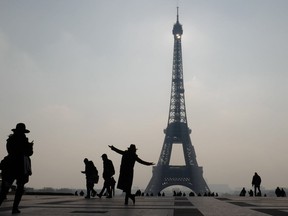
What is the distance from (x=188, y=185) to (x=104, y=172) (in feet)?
233

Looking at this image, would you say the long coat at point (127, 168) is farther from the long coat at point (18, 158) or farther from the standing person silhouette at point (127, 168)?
the long coat at point (18, 158)

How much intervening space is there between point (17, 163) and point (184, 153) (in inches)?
3382

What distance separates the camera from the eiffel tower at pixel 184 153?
88000 millimetres

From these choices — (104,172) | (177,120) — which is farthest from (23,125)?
(177,120)

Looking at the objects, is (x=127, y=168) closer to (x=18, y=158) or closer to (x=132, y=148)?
(x=132, y=148)

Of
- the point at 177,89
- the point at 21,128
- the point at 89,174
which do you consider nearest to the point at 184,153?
→ the point at 177,89

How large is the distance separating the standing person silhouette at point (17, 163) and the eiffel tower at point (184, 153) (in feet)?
256

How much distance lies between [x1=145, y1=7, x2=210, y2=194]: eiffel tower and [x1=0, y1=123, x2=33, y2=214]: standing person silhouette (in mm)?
77908

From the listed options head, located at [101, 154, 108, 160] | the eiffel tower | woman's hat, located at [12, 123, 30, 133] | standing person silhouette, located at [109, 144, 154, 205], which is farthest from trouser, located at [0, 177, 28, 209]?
the eiffel tower

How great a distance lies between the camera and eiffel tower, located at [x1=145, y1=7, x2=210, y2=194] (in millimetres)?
88000

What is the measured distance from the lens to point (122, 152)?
13.3m

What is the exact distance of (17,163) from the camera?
27.2 ft

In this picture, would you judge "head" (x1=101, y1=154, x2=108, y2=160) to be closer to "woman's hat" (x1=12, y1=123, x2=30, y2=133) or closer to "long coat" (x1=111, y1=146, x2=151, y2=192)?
"long coat" (x1=111, y1=146, x2=151, y2=192)

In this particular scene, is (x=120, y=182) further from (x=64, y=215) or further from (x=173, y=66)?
(x=173, y=66)
